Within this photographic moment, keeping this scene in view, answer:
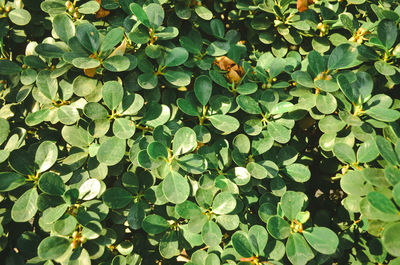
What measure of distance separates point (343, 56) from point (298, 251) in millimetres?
802

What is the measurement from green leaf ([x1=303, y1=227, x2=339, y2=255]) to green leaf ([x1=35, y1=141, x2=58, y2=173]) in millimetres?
972

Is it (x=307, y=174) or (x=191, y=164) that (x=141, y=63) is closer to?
(x=191, y=164)

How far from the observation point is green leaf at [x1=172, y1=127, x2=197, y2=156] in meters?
1.02

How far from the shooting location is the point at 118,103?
1060 millimetres

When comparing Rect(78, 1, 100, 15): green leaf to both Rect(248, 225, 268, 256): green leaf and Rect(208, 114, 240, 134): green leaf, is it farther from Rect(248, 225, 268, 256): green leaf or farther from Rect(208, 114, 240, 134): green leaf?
Rect(248, 225, 268, 256): green leaf

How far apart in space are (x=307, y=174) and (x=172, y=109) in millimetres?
621

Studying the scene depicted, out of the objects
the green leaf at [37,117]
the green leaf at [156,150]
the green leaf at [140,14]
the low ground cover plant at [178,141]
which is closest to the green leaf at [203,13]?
the low ground cover plant at [178,141]

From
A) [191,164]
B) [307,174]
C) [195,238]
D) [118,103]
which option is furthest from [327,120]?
[118,103]

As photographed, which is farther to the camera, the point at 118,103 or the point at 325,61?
the point at 325,61

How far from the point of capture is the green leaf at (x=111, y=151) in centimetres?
101

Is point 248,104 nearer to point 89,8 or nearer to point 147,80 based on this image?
point 147,80

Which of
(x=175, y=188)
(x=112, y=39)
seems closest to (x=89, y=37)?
(x=112, y=39)

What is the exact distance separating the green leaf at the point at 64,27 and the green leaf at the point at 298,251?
3.81 feet

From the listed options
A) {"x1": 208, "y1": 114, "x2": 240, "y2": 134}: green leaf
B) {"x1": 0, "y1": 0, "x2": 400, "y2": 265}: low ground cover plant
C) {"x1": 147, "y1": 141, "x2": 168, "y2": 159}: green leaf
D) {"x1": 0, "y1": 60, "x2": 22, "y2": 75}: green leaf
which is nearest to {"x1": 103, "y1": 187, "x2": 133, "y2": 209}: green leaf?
{"x1": 0, "y1": 0, "x2": 400, "y2": 265}: low ground cover plant
